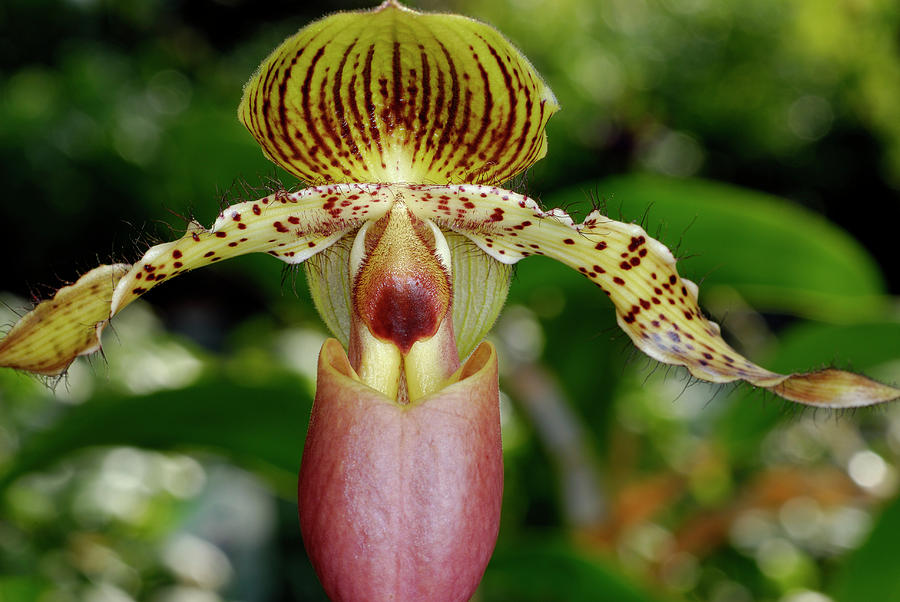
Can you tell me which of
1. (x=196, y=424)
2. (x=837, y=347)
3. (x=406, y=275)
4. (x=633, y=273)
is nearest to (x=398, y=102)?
(x=406, y=275)

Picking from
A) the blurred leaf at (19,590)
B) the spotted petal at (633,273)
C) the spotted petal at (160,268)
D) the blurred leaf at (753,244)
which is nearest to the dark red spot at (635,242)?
the spotted petal at (633,273)

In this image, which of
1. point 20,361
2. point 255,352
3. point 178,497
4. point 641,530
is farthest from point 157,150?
point 20,361

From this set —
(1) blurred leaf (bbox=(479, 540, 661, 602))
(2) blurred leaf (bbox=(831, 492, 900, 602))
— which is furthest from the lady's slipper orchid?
(2) blurred leaf (bbox=(831, 492, 900, 602))

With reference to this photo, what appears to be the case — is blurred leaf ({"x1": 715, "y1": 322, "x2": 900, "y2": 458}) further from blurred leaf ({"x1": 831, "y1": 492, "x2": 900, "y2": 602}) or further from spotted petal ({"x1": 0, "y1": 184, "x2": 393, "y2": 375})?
spotted petal ({"x1": 0, "y1": 184, "x2": 393, "y2": 375})

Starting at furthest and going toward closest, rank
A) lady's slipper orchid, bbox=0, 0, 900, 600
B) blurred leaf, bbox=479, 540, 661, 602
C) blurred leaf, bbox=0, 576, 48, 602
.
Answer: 1. blurred leaf, bbox=0, 576, 48, 602
2. blurred leaf, bbox=479, 540, 661, 602
3. lady's slipper orchid, bbox=0, 0, 900, 600

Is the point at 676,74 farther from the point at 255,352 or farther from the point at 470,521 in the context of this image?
the point at 470,521
